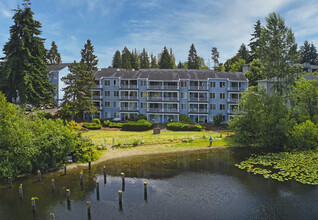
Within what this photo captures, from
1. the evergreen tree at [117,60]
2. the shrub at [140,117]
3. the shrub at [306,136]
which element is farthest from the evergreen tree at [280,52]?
the evergreen tree at [117,60]

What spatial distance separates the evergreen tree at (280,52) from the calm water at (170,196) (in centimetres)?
2657

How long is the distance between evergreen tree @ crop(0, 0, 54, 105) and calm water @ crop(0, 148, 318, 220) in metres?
25.5

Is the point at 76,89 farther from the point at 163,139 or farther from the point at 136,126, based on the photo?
the point at 163,139

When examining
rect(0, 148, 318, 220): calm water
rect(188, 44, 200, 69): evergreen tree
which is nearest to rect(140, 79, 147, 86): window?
rect(0, 148, 318, 220): calm water

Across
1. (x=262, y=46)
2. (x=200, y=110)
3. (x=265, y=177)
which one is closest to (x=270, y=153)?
(x=265, y=177)

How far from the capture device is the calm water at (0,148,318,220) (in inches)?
827

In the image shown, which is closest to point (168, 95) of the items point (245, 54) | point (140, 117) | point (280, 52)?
point (140, 117)

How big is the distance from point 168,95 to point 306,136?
3711cm

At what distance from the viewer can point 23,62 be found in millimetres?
49625

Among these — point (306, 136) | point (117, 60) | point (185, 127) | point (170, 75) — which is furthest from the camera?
point (117, 60)

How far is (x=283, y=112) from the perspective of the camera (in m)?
47.0

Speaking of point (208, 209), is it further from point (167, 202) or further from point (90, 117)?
point (90, 117)

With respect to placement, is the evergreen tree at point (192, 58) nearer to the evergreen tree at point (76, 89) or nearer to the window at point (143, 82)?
the window at point (143, 82)

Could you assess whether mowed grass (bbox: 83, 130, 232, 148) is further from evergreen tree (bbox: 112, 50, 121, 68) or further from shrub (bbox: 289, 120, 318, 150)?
evergreen tree (bbox: 112, 50, 121, 68)
